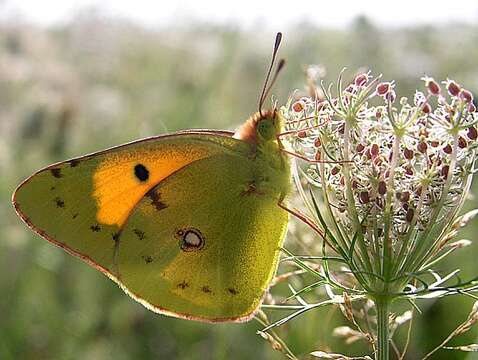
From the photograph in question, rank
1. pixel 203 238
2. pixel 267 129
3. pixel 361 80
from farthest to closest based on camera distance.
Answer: pixel 203 238 → pixel 267 129 → pixel 361 80

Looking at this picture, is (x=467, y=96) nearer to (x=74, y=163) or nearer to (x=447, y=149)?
(x=447, y=149)

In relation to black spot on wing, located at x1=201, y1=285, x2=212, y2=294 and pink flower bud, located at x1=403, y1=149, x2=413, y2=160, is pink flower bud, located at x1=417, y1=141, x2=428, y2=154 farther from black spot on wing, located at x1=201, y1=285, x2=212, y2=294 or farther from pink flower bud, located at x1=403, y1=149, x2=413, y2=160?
black spot on wing, located at x1=201, y1=285, x2=212, y2=294

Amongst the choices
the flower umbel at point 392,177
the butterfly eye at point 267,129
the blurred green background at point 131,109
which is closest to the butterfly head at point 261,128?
the butterfly eye at point 267,129

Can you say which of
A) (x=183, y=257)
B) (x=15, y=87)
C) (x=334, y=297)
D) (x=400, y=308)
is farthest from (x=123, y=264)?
(x=15, y=87)

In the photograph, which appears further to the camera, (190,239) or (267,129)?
(190,239)

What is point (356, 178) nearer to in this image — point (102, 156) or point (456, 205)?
point (456, 205)

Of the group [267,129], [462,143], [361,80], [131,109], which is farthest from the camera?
[131,109]

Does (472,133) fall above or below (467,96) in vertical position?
below

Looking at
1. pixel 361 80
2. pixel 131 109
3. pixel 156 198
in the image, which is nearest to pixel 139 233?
pixel 156 198
